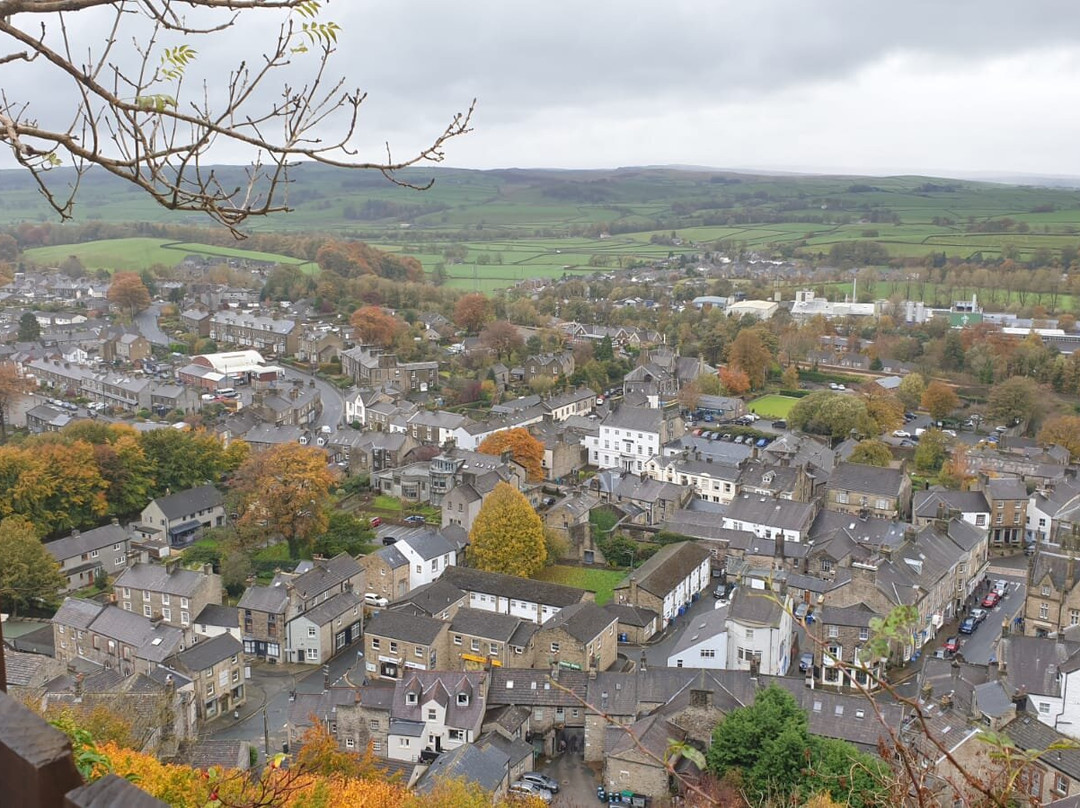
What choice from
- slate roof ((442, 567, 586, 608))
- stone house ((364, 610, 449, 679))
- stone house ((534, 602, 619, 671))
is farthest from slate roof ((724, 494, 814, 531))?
stone house ((364, 610, 449, 679))

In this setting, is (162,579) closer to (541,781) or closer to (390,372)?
(541,781)

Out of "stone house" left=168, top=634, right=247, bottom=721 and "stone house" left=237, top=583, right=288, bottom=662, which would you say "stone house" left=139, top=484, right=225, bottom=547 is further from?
"stone house" left=168, top=634, right=247, bottom=721

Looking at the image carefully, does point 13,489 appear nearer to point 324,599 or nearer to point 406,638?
point 324,599

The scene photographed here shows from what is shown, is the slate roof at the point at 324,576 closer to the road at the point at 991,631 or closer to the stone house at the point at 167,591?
the stone house at the point at 167,591

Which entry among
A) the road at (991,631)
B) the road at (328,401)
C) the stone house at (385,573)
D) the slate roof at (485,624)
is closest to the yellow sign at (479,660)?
the slate roof at (485,624)

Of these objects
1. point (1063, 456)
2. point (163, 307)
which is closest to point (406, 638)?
point (1063, 456)

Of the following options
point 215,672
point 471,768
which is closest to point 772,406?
point 215,672
